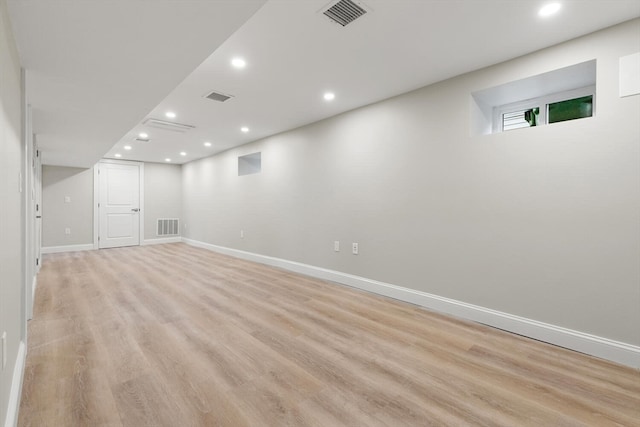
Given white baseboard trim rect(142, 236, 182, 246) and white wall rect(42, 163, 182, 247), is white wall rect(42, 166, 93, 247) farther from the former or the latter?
white baseboard trim rect(142, 236, 182, 246)

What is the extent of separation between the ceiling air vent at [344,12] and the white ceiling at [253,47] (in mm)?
54

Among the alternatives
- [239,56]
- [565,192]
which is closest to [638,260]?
[565,192]

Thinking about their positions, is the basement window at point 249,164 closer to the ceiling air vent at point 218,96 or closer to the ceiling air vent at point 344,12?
the ceiling air vent at point 218,96

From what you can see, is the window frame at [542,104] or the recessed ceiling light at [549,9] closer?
the recessed ceiling light at [549,9]

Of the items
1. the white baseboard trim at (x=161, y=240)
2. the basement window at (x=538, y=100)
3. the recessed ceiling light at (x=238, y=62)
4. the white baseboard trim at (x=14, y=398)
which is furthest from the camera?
the white baseboard trim at (x=161, y=240)

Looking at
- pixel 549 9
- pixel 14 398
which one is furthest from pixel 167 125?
pixel 549 9

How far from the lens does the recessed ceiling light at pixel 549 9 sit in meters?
1.80

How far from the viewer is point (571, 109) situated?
7.79 feet

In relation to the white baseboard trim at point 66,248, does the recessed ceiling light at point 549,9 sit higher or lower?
higher

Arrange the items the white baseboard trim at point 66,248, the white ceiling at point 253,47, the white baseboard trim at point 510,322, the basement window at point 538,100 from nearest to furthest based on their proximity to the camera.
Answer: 1. the white ceiling at point 253,47
2. the white baseboard trim at point 510,322
3. the basement window at point 538,100
4. the white baseboard trim at point 66,248

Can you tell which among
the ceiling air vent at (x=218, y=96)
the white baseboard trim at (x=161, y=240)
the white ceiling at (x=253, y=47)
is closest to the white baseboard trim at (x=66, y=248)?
the white baseboard trim at (x=161, y=240)

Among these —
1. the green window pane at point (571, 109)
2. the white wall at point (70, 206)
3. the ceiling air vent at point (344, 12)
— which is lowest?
the white wall at point (70, 206)

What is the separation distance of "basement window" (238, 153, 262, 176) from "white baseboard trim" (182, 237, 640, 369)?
2990mm

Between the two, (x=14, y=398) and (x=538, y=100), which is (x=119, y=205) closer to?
(x=14, y=398)
